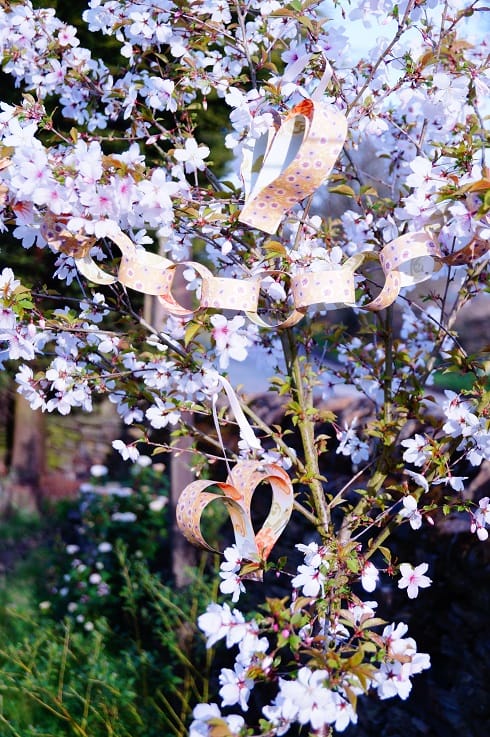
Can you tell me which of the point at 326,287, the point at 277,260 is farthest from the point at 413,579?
the point at 277,260

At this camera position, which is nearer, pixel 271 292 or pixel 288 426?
pixel 271 292

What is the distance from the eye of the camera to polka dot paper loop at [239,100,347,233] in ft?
5.13

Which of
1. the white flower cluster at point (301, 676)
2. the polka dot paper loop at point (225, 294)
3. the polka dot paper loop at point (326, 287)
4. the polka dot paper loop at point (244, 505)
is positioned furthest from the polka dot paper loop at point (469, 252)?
the white flower cluster at point (301, 676)

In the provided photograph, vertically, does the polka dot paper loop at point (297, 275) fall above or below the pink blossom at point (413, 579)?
above

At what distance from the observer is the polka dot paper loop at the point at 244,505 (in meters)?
1.54

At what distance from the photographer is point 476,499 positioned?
8.48ft

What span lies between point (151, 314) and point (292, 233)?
285cm

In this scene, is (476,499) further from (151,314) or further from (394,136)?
(151,314)

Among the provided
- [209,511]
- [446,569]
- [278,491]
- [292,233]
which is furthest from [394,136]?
[209,511]

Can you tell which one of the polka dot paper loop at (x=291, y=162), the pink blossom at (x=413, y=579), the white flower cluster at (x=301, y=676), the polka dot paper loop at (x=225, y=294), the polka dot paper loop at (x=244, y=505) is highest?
the polka dot paper loop at (x=291, y=162)

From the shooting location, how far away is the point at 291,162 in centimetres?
166

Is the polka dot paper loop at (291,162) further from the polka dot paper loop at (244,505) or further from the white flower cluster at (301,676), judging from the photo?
the white flower cluster at (301,676)

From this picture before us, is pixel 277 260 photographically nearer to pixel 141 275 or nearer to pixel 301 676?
pixel 141 275

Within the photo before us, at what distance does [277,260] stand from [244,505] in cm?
70
